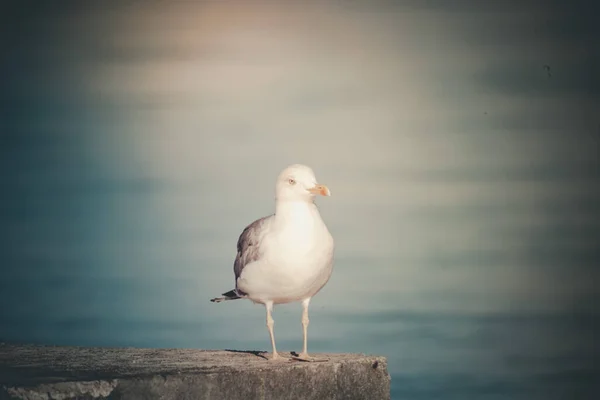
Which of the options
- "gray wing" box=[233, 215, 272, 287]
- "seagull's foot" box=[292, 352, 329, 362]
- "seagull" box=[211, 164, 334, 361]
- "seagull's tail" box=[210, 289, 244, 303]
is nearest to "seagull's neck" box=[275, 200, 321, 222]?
"seagull" box=[211, 164, 334, 361]

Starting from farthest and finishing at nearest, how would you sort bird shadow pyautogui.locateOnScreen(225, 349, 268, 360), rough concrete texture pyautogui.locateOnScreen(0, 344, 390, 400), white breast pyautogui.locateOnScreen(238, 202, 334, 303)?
bird shadow pyautogui.locateOnScreen(225, 349, 268, 360)
white breast pyautogui.locateOnScreen(238, 202, 334, 303)
rough concrete texture pyautogui.locateOnScreen(0, 344, 390, 400)

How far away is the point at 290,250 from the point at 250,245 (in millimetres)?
400

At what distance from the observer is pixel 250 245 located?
641 cm

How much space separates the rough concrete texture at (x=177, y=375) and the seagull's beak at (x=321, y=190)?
3.36 ft

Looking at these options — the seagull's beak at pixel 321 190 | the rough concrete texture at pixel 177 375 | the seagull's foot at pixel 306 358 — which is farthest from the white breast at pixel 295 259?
the rough concrete texture at pixel 177 375

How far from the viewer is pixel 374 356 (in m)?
6.32

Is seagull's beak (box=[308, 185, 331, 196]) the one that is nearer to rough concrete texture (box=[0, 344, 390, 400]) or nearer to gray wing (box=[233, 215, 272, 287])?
gray wing (box=[233, 215, 272, 287])

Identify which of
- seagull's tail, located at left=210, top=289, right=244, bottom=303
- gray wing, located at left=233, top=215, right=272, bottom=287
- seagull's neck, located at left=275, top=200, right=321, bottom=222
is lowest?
seagull's tail, located at left=210, top=289, right=244, bottom=303

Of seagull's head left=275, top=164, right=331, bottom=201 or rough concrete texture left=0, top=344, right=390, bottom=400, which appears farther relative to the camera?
A: seagull's head left=275, top=164, right=331, bottom=201

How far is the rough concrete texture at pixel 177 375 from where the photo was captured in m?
4.96

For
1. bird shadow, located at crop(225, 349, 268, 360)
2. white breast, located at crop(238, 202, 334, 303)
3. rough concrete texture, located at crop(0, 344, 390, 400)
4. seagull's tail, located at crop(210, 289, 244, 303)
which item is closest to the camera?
rough concrete texture, located at crop(0, 344, 390, 400)

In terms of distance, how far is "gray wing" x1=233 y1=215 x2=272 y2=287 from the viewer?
6.32 metres

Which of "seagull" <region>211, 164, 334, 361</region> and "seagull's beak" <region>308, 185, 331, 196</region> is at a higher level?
"seagull's beak" <region>308, 185, 331, 196</region>

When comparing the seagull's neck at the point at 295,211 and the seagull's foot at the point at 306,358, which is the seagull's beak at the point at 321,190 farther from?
the seagull's foot at the point at 306,358
